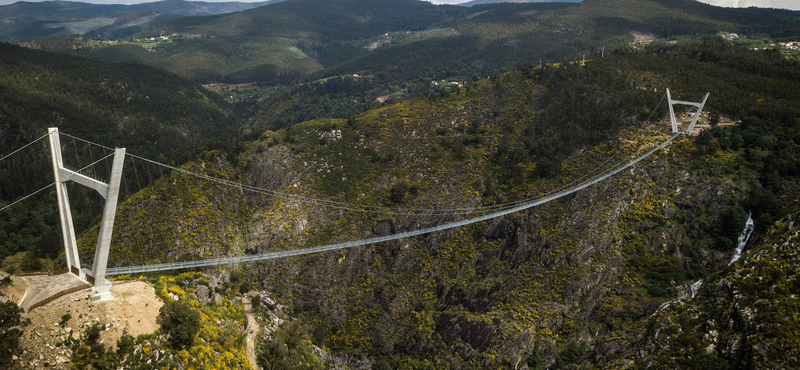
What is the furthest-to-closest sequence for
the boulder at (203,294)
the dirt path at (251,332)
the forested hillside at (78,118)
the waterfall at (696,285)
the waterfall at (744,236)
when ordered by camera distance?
the forested hillside at (78,118), the waterfall at (744,236), the waterfall at (696,285), the boulder at (203,294), the dirt path at (251,332)

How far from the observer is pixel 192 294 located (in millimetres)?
31984

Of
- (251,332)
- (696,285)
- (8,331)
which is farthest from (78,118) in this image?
(696,285)

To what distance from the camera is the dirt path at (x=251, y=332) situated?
32.3 m

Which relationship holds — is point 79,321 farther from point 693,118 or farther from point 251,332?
point 693,118

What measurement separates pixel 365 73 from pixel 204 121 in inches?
2757

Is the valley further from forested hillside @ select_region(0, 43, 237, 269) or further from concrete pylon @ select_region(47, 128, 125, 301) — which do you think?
concrete pylon @ select_region(47, 128, 125, 301)

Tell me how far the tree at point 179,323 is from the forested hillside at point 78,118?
3373 cm

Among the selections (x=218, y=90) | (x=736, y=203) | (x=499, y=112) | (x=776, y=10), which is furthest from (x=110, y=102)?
(x=776, y=10)

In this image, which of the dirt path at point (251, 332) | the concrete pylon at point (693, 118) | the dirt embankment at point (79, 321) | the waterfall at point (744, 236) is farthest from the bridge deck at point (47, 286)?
the concrete pylon at point (693, 118)

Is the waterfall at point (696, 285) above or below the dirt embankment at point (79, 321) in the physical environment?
below

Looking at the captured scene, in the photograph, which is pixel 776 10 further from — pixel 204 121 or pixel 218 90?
pixel 218 90

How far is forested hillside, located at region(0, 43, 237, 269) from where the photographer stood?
66431 millimetres

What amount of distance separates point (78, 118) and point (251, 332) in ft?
285

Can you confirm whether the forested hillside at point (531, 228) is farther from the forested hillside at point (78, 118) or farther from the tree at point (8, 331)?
the tree at point (8, 331)
